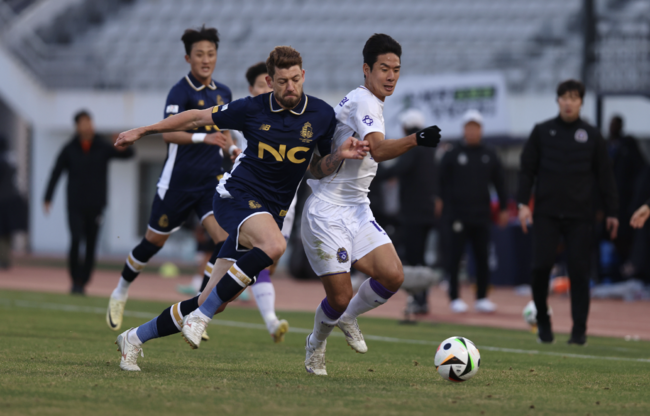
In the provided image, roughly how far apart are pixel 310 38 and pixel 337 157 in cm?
2082

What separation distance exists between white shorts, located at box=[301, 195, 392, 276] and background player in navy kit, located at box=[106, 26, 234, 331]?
198cm

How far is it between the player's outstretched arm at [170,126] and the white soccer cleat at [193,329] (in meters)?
1.15

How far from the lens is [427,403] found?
4930mm

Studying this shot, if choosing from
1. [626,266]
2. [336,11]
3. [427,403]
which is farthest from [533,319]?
[336,11]

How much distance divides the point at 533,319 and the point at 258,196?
15.6 feet

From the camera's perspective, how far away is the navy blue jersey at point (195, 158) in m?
8.13

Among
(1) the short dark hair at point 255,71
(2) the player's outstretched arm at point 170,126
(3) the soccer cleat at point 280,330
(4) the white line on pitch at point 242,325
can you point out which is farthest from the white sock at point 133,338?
(1) the short dark hair at point 255,71

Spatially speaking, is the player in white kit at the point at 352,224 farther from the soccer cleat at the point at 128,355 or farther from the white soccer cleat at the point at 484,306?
the white soccer cleat at the point at 484,306

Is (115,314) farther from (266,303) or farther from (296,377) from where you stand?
(296,377)

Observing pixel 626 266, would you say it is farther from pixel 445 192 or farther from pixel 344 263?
pixel 344 263

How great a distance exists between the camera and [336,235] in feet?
20.4

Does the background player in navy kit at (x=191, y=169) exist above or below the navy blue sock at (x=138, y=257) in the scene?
above

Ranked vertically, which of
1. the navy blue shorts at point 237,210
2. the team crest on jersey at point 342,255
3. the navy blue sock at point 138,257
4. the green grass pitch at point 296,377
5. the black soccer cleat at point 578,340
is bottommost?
the black soccer cleat at point 578,340

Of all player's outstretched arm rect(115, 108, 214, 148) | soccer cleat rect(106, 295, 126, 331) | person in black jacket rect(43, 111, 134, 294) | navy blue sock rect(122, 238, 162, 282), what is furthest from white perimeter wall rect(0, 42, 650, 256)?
player's outstretched arm rect(115, 108, 214, 148)
